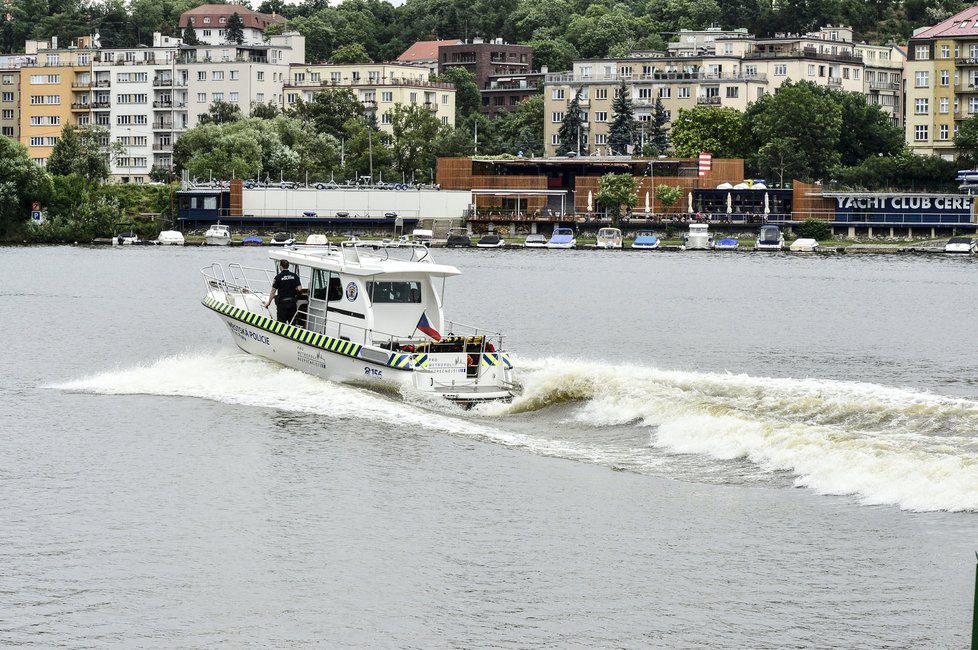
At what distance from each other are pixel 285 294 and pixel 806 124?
12217 centimetres

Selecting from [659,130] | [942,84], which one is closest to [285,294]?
[659,130]

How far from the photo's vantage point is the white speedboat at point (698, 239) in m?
136

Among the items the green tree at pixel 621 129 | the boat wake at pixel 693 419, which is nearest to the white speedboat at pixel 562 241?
the green tree at pixel 621 129

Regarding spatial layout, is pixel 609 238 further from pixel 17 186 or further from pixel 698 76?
pixel 698 76

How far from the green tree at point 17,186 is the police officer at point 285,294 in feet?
300

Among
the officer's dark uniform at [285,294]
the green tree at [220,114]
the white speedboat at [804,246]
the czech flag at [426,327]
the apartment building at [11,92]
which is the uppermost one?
the apartment building at [11,92]

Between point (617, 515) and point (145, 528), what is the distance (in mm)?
8079

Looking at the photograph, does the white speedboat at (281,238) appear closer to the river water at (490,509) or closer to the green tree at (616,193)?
the green tree at (616,193)

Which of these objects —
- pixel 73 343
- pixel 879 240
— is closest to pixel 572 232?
pixel 879 240

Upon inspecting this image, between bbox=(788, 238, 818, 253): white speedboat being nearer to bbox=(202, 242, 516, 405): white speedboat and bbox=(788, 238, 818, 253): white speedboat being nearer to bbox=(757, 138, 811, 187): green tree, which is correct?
bbox=(757, 138, 811, 187): green tree

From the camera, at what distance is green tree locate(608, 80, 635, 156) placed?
558ft

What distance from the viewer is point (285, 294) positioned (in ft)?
139

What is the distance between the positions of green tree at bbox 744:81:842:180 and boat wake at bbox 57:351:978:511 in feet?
386

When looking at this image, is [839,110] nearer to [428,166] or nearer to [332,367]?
[428,166]
